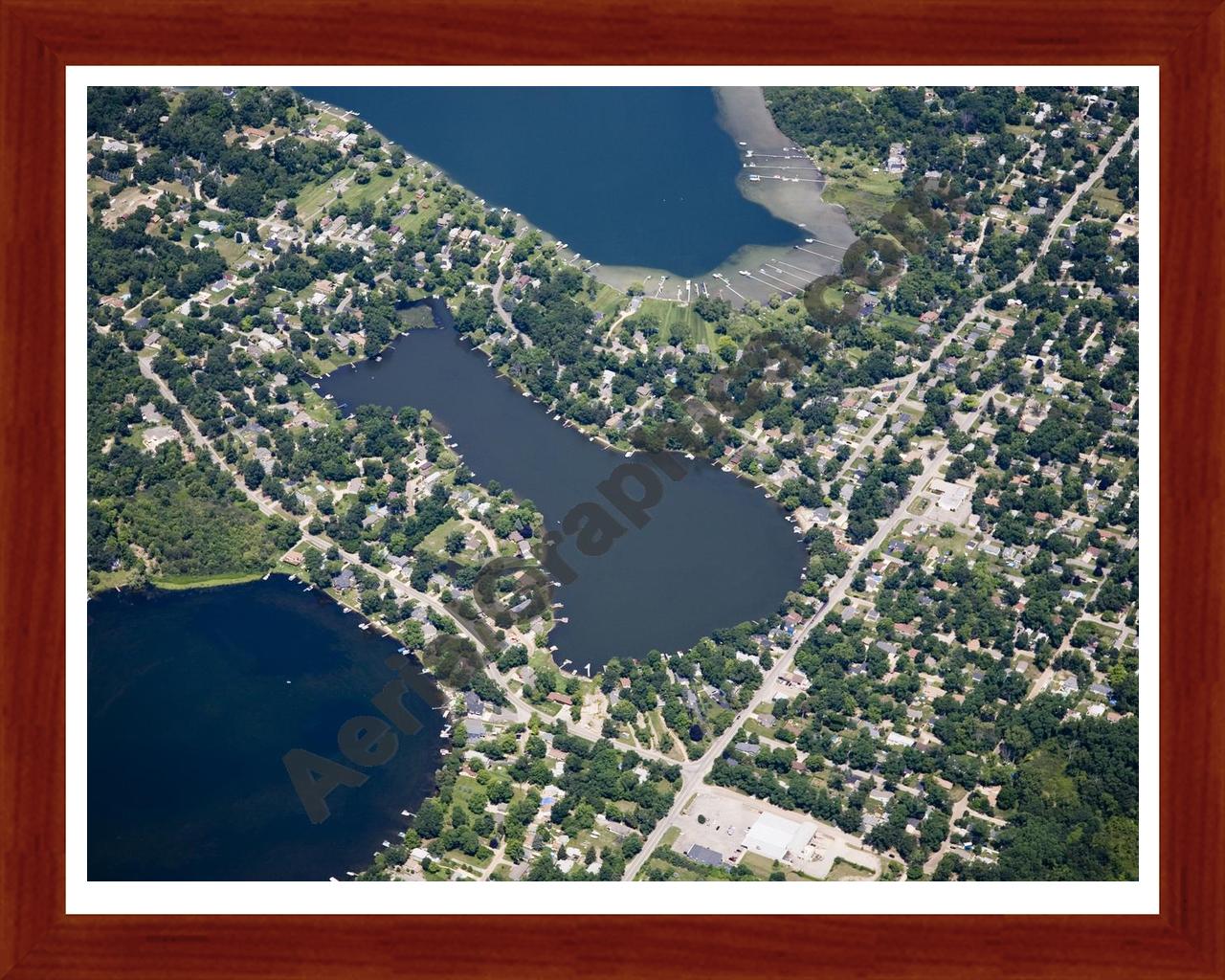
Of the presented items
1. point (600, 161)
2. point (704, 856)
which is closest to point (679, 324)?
point (600, 161)

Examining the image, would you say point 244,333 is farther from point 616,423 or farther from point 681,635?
point 681,635

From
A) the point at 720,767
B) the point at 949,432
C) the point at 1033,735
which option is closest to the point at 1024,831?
the point at 1033,735

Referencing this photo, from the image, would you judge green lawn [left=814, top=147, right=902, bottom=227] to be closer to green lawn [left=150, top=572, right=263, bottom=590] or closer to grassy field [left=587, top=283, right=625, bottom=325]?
grassy field [left=587, top=283, right=625, bottom=325]

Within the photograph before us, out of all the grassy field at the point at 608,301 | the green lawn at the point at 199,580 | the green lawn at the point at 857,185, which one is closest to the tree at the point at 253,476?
the green lawn at the point at 199,580

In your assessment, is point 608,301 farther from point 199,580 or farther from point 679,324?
point 199,580
